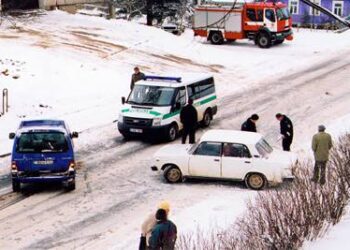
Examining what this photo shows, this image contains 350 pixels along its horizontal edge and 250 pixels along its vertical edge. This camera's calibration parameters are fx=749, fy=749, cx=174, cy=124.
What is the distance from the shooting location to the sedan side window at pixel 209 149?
61.5 feet

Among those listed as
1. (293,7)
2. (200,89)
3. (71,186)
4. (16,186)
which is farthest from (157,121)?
(293,7)

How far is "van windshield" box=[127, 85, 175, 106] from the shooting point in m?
23.3

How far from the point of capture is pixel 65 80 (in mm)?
30172

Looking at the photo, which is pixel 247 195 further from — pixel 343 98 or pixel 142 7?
pixel 142 7

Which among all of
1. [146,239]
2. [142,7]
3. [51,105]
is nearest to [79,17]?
[142,7]

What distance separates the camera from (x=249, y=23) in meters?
44.1

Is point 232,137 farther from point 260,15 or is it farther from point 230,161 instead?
point 260,15

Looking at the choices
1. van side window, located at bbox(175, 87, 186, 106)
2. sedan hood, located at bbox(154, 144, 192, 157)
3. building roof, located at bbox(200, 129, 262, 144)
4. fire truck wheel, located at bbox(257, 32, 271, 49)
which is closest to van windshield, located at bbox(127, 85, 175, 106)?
van side window, located at bbox(175, 87, 186, 106)

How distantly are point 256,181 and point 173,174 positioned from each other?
6.95 feet

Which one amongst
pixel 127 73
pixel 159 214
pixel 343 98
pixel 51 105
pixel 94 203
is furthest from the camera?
pixel 127 73

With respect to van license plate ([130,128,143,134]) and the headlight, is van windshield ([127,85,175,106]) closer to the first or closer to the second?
the headlight

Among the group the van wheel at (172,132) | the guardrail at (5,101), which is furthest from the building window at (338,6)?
the van wheel at (172,132)

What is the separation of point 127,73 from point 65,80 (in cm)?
362

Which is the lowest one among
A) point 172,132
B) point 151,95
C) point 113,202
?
point 113,202
